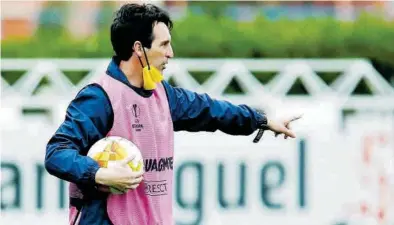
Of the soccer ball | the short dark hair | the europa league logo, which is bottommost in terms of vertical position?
the soccer ball

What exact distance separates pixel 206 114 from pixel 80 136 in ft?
2.53

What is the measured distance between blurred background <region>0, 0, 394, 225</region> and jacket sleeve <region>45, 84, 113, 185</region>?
526 cm

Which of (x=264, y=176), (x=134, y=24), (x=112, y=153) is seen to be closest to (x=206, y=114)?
(x=134, y=24)

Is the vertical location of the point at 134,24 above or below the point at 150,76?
above

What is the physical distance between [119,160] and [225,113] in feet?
2.66

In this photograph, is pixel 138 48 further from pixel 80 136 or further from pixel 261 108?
pixel 261 108

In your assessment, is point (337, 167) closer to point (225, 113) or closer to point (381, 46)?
point (381, 46)

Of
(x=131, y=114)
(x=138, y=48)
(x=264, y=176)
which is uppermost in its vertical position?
(x=264, y=176)

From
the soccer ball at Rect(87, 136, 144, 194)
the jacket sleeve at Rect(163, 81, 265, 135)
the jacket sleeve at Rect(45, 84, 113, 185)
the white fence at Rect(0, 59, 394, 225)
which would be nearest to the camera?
the jacket sleeve at Rect(45, 84, 113, 185)

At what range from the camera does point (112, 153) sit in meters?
5.93

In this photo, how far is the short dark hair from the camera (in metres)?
6.14

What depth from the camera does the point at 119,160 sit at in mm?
5883

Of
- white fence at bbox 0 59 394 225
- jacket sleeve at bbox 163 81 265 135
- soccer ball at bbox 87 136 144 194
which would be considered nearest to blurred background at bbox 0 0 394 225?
white fence at bbox 0 59 394 225

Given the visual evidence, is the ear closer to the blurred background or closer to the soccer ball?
the soccer ball
